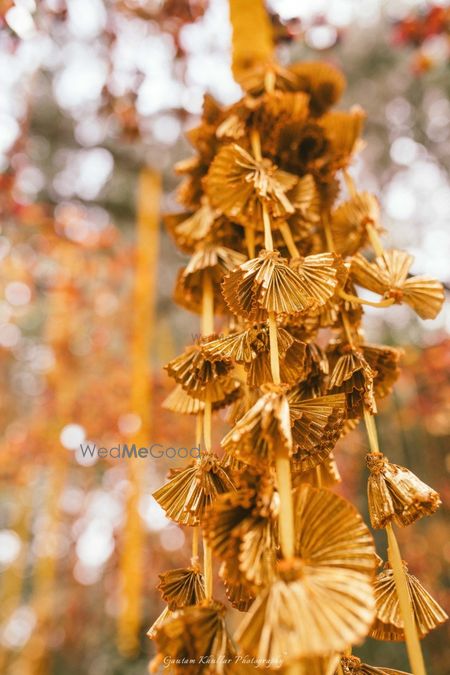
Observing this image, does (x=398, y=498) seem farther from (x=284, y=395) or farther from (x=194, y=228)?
(x=194, y=228)

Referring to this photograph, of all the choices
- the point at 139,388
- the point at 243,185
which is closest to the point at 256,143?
the point at 243,185

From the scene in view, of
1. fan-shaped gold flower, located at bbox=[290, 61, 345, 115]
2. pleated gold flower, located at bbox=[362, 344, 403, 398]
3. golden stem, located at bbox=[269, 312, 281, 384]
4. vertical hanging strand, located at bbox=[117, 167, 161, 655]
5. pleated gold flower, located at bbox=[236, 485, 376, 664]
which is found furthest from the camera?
vertical hanging strand, located at bbox=[117, 167, 161, 655]

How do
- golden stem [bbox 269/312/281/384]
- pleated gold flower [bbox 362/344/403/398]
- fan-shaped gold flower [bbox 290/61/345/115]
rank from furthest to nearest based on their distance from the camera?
fan-shaped gold flower [bbox 290/61/345/115] → pleated gold flower [bbox 362/344/403/398] → golden stem [bbox 269/312/281/384]

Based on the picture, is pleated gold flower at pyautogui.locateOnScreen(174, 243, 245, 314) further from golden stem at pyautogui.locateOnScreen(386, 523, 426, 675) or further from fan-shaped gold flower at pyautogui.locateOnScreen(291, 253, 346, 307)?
golden stem at pyautogui.locateOnScreen(386, 523, 426, 675)

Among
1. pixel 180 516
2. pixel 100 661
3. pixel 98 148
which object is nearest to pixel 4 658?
pixel 100 661

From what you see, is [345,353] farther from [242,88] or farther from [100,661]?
[100,661]

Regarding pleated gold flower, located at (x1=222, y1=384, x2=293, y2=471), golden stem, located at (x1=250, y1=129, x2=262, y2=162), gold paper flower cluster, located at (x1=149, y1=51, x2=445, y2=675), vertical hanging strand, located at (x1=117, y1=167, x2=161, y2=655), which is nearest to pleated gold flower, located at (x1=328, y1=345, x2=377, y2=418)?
gold paper flower cluster, located at (x1=149, y1=51, x2=445, y2=675)
